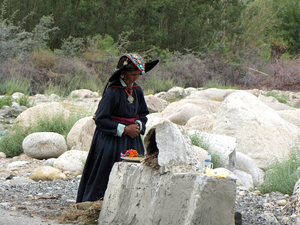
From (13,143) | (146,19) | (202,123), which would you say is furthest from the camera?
(146,19)

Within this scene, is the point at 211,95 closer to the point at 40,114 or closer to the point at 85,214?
the point at 40,114

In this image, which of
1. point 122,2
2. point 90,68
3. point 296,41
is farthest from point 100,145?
point 296,41

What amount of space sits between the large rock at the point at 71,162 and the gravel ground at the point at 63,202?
26.1 inches

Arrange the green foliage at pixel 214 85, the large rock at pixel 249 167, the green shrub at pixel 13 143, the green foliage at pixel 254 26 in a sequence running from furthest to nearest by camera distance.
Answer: the green foliage at pixel 254 26
the green foliage at pixel 214 85
the green shrub at pixel 13 143
the large rock at pixel 249 167

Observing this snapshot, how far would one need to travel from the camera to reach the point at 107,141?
3.34 m

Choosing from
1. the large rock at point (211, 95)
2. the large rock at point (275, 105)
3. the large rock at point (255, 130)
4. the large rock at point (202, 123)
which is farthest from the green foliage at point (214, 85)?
the large rock at point (255, 130)

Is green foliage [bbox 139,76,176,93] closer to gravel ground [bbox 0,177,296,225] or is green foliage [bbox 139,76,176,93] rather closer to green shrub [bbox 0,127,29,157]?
green shrub [bbox 0,127,29,157]

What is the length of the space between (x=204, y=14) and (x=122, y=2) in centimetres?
551

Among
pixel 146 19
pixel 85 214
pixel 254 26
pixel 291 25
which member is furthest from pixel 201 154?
pixel 254 26

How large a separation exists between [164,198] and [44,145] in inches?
164

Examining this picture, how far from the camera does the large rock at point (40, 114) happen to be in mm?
7180

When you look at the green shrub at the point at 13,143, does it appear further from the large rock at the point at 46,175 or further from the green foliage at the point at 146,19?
the green foliage at the point at 146,19

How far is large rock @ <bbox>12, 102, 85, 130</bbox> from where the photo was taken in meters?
7.18

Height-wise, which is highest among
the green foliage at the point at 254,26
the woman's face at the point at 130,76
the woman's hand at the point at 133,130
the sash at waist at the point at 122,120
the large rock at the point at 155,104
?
the green foliage at the point at 254,26
